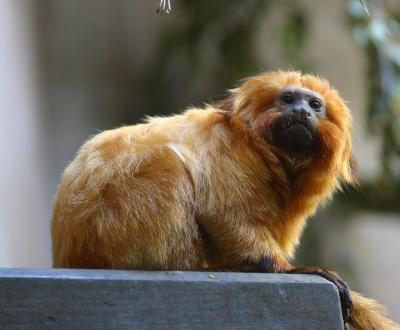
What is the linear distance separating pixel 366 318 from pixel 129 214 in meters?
0.98

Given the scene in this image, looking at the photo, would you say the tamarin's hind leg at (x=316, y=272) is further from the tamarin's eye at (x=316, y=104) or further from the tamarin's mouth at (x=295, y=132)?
the tamarin's eye at (x=316, y=104)

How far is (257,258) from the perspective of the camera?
115 inches

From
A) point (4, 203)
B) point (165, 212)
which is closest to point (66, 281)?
point (165, 212)

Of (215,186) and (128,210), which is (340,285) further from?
(128,210)

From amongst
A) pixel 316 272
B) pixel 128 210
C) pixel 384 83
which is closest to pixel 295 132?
pixel 316 272

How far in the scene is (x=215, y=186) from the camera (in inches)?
117

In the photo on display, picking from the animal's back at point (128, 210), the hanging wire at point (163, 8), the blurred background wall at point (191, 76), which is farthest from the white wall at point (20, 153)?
the hanging wire at point (163, 8)

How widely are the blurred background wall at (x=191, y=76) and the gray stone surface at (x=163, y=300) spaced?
318 cm

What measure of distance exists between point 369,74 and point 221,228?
3453 mm

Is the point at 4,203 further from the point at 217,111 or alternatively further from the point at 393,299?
the point at 393,299

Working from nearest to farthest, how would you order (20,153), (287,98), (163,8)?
(163,8)
(287,98)
(20,153)

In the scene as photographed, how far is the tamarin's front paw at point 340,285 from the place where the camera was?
2.77 metres

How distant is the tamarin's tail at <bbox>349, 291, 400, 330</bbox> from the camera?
9.43 feet

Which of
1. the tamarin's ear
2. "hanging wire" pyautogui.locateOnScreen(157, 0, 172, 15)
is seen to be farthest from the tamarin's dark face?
"hanging wire" pyautogui.locateOnScreen(157, 0, 172, 15)
